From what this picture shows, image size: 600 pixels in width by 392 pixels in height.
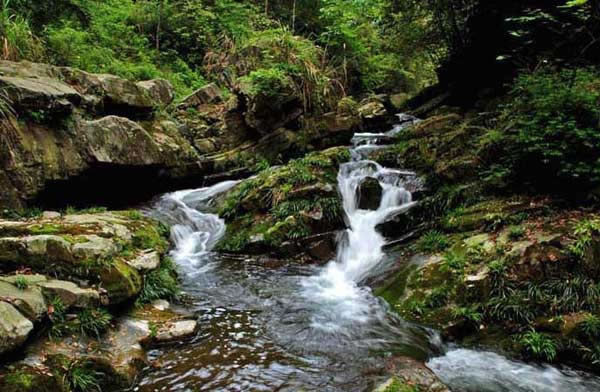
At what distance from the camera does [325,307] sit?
6.42 m

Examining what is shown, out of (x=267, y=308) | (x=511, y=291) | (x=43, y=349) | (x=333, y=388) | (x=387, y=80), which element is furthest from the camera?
(x=387, y=80)

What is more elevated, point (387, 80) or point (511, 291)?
point (387, 80)

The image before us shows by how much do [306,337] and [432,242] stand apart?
3194 mm

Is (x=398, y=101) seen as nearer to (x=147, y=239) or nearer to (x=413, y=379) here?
(x=147, y=239)

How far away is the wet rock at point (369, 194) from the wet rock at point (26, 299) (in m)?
7.09

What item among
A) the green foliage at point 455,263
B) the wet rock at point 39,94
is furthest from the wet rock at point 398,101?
the wet rock at point 39,94

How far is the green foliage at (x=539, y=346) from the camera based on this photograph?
4953mm

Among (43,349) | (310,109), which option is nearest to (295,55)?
(310,109)

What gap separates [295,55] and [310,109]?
1.91m

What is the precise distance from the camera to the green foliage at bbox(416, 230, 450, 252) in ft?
23.7

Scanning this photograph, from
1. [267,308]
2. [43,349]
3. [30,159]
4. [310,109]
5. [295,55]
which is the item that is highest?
[295,55]

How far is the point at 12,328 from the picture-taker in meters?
3.64

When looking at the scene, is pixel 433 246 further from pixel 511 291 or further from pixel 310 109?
pixel 310 109

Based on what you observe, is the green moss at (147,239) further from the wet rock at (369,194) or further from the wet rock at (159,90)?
the wet rock at (159,90)
